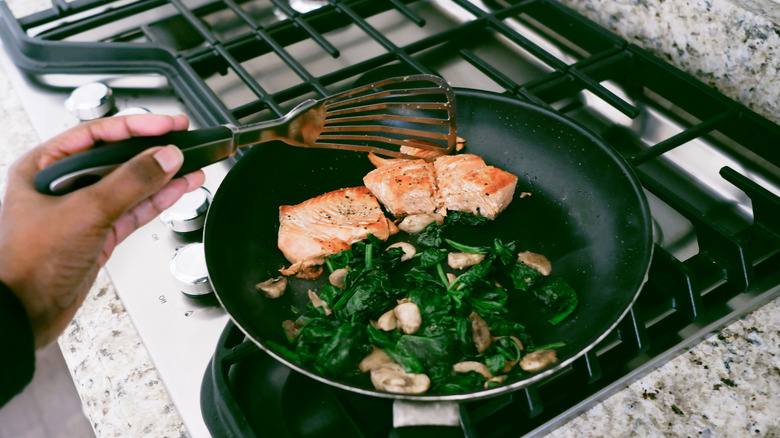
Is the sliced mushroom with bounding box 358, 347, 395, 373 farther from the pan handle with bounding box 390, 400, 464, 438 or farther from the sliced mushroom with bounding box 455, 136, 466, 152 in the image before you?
the sliced mushroom with bounding box 455, 136, 466, 152

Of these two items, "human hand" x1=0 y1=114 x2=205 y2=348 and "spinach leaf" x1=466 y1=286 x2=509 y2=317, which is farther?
"spinach leaf" x1=466 y1=286 x2=509 y2=317

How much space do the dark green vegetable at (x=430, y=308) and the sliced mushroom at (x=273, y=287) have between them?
0.06 metres

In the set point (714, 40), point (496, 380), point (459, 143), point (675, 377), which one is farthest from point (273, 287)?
point (714, 40)

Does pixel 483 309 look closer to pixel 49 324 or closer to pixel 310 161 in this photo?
pixel 310 161

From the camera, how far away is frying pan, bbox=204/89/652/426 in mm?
1088

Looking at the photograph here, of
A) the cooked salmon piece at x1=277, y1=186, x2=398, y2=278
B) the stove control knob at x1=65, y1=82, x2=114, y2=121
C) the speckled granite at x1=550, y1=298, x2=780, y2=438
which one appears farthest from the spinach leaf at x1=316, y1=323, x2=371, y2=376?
the stove control knob at x1=65, y1=82, x2=114, y2=121

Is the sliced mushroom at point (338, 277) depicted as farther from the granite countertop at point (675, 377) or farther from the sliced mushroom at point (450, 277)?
the granite countertop at point (675, 377)

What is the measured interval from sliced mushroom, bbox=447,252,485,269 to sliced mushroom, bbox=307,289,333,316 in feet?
0.88

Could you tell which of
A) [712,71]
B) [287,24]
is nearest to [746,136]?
[712,71]

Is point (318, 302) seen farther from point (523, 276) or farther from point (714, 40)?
point (714, 40)

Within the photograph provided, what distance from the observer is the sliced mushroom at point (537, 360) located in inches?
37.9

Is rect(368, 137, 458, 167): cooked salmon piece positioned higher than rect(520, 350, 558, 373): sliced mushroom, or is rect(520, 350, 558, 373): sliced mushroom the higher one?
rect(368, 137, 458, 167): cooked salmon piece

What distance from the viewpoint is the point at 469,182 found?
52.2 inches

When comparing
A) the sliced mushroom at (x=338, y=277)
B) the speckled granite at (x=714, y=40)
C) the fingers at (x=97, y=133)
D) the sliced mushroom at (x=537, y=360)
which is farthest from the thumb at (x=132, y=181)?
the speckled granite at (x=714, y=40)
